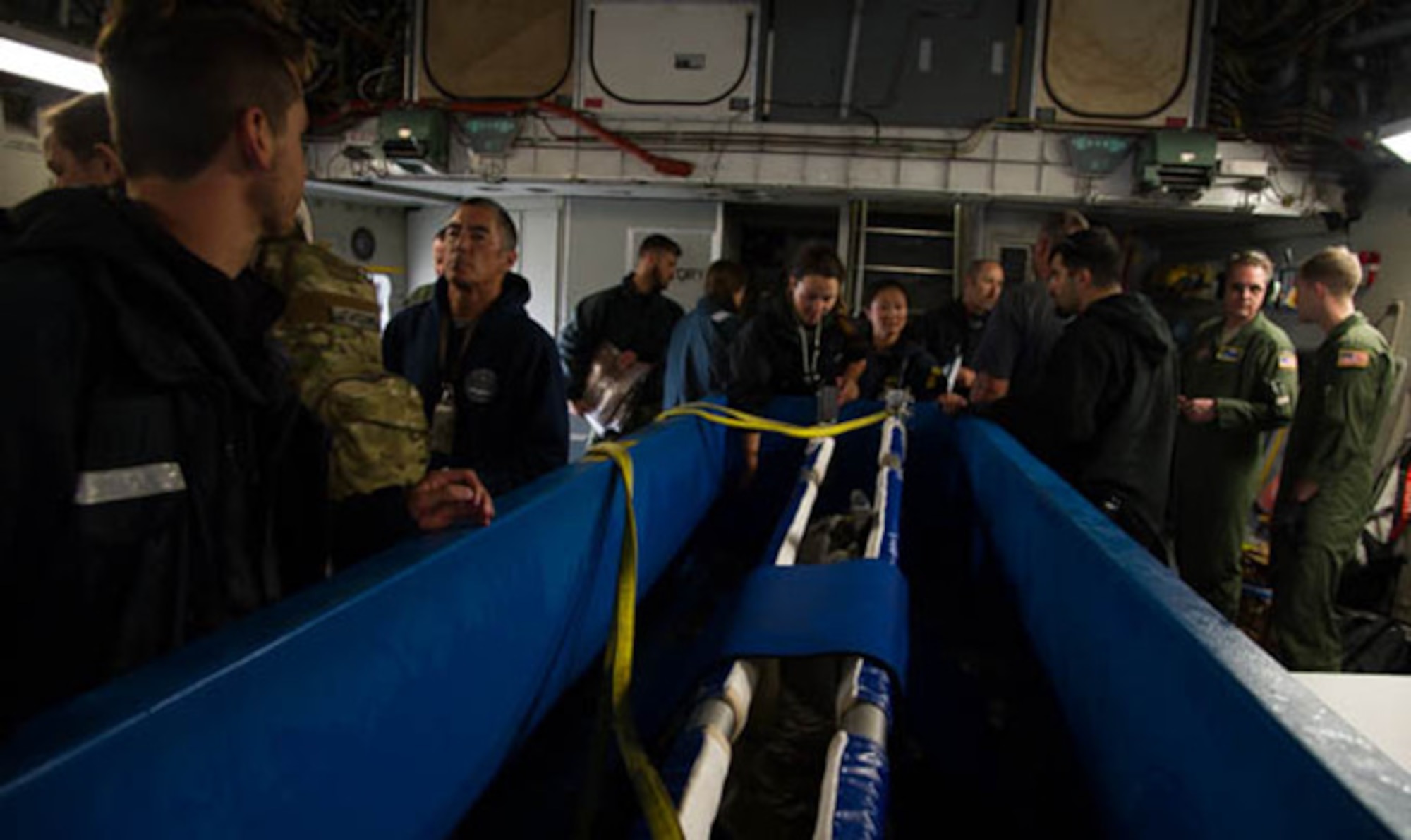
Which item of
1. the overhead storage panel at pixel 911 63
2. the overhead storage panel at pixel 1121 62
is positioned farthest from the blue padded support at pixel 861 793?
→ the overhead storage panel at pixel 1121 62

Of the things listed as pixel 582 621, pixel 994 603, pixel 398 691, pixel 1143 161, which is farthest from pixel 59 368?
pixel 1143 161

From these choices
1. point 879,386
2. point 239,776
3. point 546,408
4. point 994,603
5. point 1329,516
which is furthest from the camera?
point 879,386

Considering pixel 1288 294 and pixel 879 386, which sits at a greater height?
pixel 1288 294

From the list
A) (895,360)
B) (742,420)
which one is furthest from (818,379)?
(742,420)

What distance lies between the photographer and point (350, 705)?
0.91 m

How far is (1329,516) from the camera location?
3453mm

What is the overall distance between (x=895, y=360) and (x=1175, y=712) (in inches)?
127

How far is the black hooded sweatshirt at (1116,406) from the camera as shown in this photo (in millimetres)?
2459

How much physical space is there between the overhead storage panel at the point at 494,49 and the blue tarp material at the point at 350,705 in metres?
5.68

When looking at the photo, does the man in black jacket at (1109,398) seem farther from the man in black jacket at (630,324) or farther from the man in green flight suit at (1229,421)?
the man in black jacket at (630,324)

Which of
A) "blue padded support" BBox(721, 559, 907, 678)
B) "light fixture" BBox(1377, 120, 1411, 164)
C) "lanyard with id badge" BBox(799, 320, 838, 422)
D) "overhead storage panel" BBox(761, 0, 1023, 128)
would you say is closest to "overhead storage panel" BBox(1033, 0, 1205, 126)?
"overhead storage panel" BBox(761, 0, 1023, 128)

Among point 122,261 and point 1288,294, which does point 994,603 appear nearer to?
point 122,261

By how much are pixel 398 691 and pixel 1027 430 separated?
2286 mm

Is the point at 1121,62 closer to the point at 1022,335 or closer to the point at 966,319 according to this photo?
the point at 966,319
